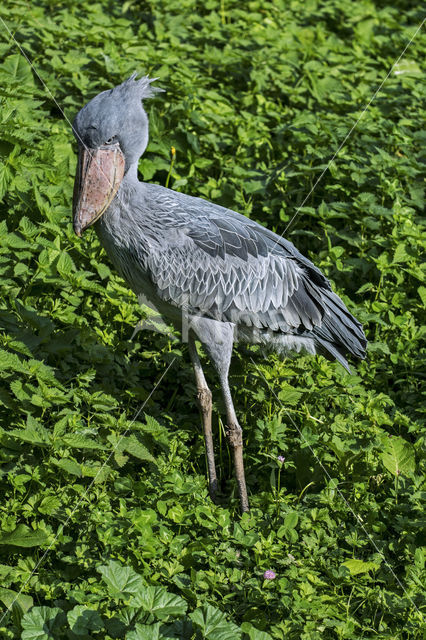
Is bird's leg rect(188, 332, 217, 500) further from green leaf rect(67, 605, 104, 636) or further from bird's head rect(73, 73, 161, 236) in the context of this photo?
green leaf rect(67, 605, 104, 636)

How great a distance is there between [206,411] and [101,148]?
53.7 inches

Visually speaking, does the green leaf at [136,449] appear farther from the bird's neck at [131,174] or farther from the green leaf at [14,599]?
the bird's neck at [131,174]

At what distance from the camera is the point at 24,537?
3.20 meters

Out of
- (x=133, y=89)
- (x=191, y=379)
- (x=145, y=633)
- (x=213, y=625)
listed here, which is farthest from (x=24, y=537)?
(x=133, y=89)

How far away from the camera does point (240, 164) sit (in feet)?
18.9

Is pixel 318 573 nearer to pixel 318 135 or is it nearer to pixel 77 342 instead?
pixel 77 342

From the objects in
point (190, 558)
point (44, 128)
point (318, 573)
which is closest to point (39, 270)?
point (44, 128)

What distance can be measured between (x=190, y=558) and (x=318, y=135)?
10.8 ft

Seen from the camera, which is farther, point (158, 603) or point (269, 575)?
point (269, 575)

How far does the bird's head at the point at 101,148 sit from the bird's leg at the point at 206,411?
791mm

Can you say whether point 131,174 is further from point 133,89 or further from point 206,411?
point 206,411

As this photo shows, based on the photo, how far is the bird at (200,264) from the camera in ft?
12.4

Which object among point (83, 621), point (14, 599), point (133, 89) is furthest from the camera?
point (133, 89)

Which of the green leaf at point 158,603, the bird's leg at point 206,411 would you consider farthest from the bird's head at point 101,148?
the green leaf at point 158,603
